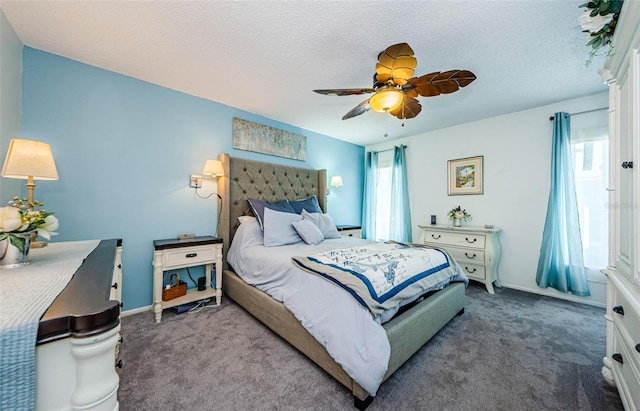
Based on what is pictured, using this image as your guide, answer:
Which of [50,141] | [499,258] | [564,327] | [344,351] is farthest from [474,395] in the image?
[50,141]

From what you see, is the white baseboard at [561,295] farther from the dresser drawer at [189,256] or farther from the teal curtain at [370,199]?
the dresser drawer at [189,256]

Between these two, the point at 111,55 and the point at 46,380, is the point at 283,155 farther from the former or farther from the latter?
the point at 46,380

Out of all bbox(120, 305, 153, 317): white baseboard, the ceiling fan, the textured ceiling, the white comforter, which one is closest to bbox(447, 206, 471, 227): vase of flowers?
the textured ceiling

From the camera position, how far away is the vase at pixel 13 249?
0.99 m

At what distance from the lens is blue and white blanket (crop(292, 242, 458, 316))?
146 centimetres

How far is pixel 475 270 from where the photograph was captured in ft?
10.6

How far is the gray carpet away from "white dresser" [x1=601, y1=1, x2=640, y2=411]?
0.31 meters

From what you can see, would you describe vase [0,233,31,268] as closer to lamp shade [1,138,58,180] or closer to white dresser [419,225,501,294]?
lamp shade [1,138,58,180]

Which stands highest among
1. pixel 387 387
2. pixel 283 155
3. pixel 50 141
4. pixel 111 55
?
pixel 111 55

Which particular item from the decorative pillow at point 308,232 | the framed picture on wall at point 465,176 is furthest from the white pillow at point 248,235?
the framed picture on wall at point 465,176

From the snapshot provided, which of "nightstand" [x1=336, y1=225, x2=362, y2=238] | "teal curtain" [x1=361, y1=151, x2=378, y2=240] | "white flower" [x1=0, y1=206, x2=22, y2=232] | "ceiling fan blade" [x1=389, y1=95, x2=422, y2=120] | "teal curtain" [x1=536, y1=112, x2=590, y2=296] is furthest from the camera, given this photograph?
"teal curtain" [x1=361, y1=151, x2=378, y2=240]

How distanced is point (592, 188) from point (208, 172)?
4.53m

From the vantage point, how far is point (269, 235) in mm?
2658

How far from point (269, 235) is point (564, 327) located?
3.05 m
